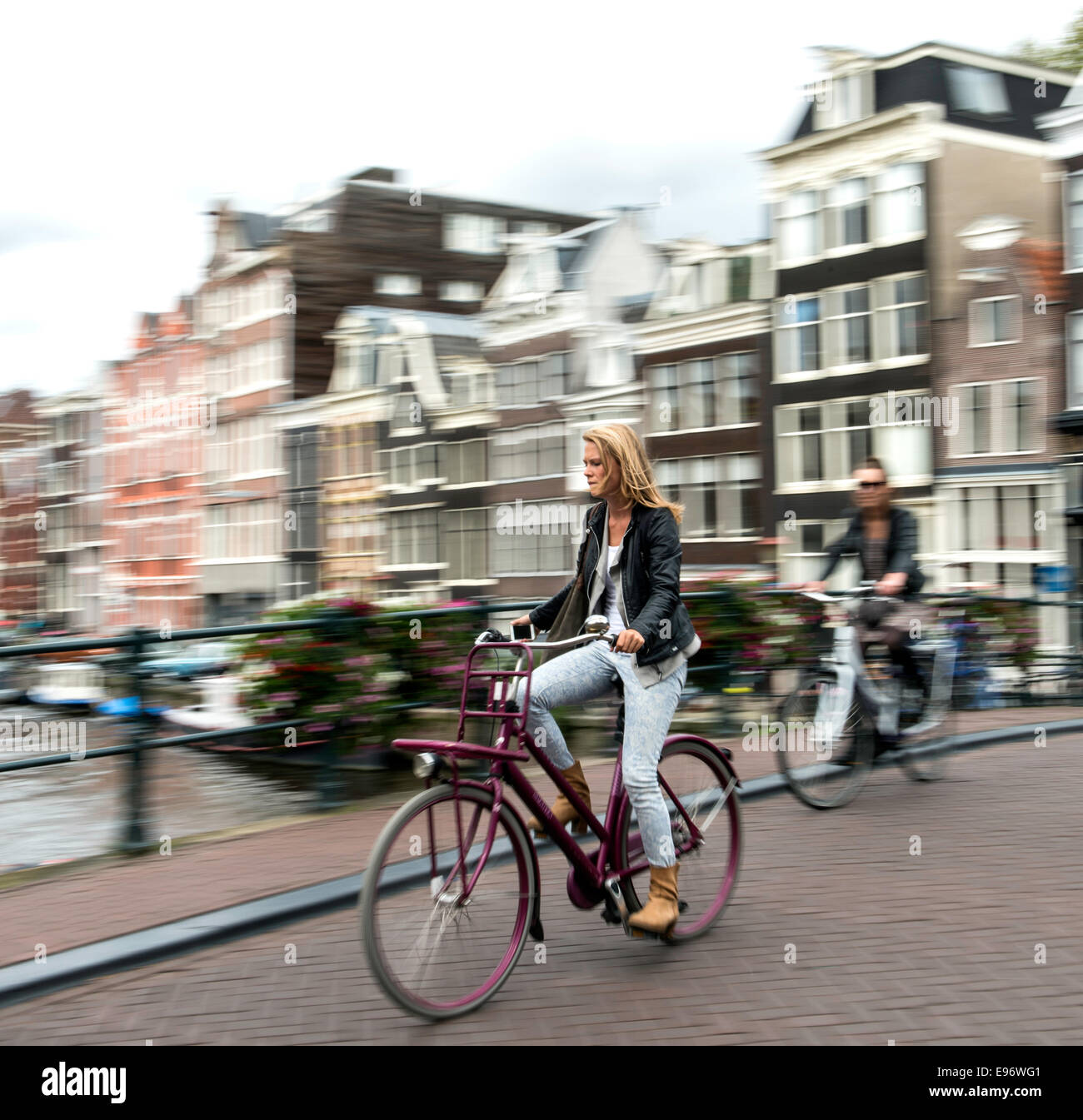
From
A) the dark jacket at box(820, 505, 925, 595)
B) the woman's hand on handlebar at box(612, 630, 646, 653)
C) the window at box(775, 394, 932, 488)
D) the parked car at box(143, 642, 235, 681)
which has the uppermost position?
the window at box(775, 394, 932, 488)

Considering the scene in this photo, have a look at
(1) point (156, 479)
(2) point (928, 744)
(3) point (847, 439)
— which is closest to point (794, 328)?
(3) point (847, 439)

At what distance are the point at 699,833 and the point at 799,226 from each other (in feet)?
99.2

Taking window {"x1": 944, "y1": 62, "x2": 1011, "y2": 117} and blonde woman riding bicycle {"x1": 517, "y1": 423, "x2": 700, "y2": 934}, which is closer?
blonde woman riding bicycle {"x1": 517, "y1": 423, "x2": 700, "y2": 934}

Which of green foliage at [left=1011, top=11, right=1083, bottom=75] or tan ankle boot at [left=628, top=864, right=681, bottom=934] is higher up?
green foliage at [left=1011, top=11, right=1083, bottom=75]

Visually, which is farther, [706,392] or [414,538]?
[414,538]

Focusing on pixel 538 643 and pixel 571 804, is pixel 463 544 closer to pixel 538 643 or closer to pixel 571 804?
pixel 571 804

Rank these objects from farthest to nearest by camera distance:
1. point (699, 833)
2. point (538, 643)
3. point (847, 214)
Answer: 1. point (847, 214)
2. point (699, 833)
3. point (538, 643)

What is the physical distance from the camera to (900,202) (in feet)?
102

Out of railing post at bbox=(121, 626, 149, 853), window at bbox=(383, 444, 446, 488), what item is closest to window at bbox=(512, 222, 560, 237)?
window at bbox=(383, 444, 446, 488)

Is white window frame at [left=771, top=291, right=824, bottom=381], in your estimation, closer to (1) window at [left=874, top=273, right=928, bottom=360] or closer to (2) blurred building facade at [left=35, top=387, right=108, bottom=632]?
(1) window at [left=874, top=273, right=928, bottom=360]

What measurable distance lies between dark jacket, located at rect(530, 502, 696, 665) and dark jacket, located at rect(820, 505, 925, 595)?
113 inches

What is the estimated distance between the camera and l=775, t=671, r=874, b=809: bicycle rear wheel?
694 centimetres
